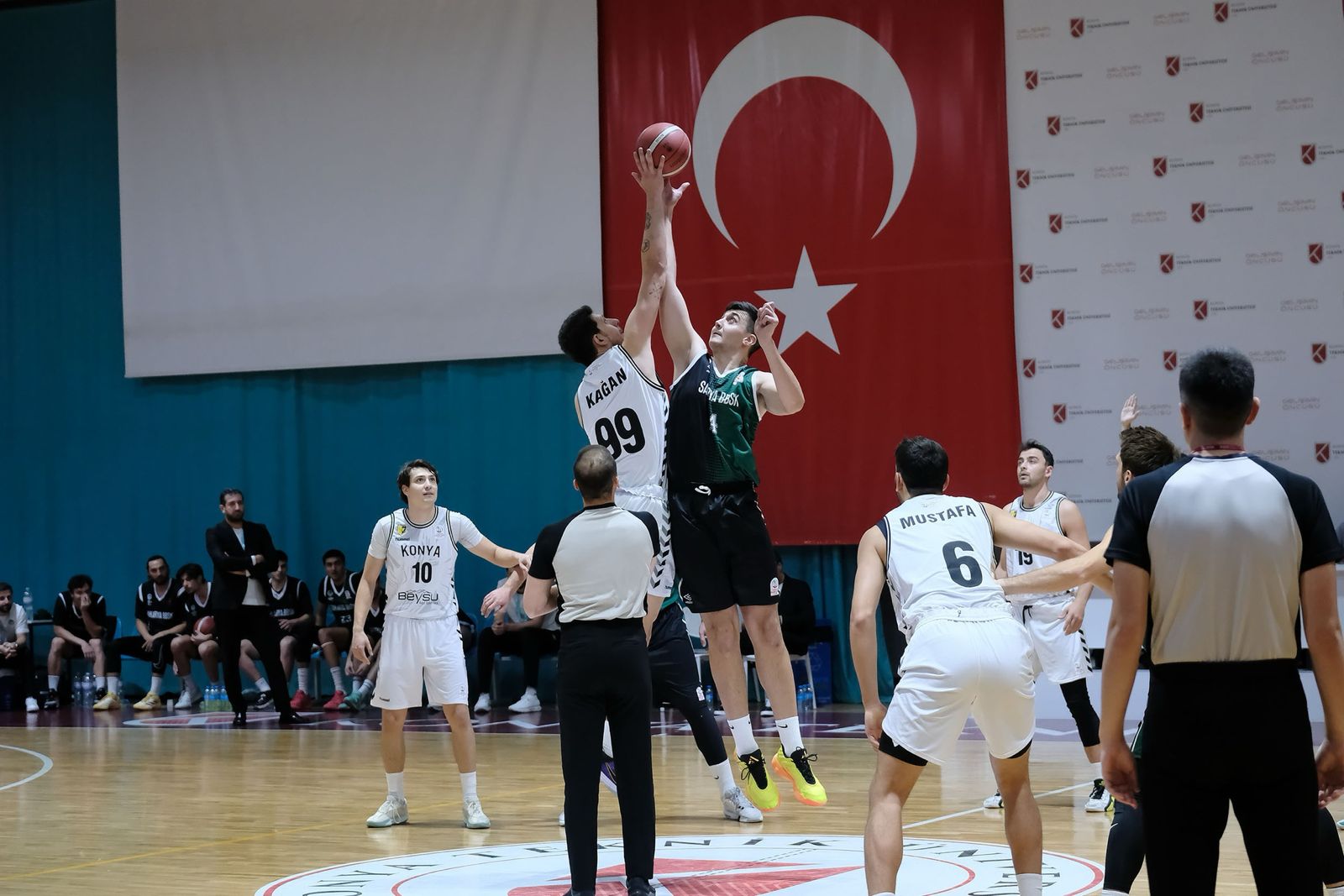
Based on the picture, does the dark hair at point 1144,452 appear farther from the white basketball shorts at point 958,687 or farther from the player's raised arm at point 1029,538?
the white basketball shorts at point 958,687

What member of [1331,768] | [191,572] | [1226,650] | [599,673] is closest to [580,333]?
[599,673]

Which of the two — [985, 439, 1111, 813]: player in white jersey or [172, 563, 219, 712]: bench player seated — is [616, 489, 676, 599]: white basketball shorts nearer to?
[985, 439, 1111, 813]: player in white jersey

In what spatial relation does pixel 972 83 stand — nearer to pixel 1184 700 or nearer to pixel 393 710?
pixel 393 710

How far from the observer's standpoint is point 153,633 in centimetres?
1561

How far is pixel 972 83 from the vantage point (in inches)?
536

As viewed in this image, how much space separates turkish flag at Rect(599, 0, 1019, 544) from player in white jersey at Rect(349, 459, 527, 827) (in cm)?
627

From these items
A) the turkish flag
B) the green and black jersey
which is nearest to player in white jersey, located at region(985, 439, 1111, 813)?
the green and black jersey

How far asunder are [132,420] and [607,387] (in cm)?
1149

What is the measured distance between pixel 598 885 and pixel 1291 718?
3.46 metres

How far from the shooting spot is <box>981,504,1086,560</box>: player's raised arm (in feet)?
14.8

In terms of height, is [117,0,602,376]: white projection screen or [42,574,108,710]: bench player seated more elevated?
[117,0,602,376]: white projection screen

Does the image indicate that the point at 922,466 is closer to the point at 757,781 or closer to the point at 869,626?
the point at 869,626

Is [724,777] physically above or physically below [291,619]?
below

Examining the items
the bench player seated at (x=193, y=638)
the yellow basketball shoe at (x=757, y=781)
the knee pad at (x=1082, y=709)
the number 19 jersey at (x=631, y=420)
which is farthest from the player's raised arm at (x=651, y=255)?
the bench player seated at (x=193, y=638)
